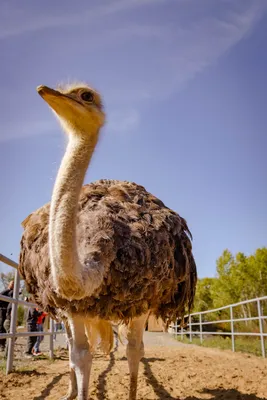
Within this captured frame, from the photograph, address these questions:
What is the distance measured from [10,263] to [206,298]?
130ft

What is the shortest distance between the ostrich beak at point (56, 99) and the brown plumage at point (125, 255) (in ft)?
3.18

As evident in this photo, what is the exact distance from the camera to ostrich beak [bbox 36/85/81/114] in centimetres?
269

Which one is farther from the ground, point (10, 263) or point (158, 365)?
point (10, 263)

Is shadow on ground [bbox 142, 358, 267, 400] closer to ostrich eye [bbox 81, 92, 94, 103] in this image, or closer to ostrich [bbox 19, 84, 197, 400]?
ostrich [bbox 19, 84, 197, 400]

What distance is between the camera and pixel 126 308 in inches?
132

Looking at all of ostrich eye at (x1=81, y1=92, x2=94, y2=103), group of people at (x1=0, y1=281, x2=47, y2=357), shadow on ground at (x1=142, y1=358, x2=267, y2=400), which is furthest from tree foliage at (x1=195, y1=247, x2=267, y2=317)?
ostrich eye at (x1=81, y1=92, x2=94, y2=103)

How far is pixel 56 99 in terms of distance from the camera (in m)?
2.83

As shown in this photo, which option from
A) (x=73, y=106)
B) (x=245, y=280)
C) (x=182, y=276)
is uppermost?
(x=245, y=280)

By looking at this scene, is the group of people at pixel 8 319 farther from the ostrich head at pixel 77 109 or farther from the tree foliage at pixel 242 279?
the tree foliage at pixel 242 279

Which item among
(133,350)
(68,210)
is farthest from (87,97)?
(133,350)

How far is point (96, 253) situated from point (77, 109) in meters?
1.02

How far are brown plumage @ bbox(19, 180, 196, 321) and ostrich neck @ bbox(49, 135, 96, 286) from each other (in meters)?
0.52

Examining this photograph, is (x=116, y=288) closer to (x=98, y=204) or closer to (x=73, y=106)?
(x=98, y=204)

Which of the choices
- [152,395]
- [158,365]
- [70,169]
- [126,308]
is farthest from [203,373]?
[70,169]
